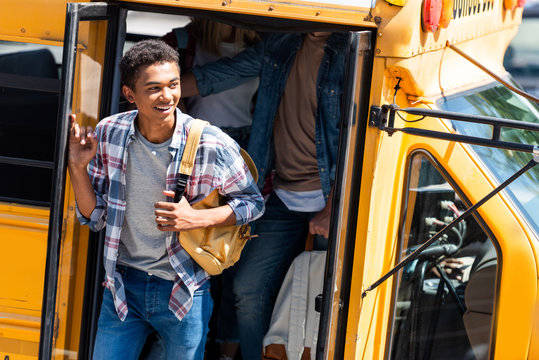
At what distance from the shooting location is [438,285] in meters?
3.15

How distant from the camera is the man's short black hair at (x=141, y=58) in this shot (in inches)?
107

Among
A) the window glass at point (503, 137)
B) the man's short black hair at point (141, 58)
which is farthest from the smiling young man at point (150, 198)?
the window glass at point (503, 137)

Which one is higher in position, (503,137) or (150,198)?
(503,137)

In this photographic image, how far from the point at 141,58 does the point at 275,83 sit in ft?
2.39

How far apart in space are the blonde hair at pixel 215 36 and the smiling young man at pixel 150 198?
749mm

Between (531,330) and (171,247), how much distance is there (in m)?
1.32

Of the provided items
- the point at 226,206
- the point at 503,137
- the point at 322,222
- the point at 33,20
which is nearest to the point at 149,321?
the point at 226,206

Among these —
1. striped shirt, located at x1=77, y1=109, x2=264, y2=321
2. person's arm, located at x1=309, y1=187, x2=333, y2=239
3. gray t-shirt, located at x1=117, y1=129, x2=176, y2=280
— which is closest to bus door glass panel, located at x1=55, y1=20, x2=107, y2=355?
striped shirt, located at x1=77, y1=109, x2=264, y2=321

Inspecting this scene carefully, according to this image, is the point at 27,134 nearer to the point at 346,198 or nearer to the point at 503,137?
the point at 346,198

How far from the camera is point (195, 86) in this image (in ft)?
11.0

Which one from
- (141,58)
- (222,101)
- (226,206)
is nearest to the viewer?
(141,58)

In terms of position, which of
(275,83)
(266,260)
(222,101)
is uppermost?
(275,83)

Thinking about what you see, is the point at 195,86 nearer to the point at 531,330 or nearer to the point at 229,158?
the point at 229,158

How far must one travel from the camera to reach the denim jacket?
3076 millimetres
